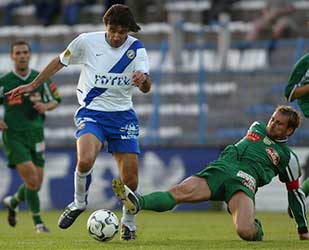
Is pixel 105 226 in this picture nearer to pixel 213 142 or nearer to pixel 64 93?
pixel 213 142

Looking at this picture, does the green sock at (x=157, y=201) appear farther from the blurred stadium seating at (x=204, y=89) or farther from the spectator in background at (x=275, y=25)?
the spectator in background at (x=275, y=25)

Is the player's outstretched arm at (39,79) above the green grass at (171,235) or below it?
above

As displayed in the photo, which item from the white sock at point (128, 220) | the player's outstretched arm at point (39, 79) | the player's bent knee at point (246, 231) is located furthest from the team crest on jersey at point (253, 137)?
the player's outstretched arm at point (39, 79)

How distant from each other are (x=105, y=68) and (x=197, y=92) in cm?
930

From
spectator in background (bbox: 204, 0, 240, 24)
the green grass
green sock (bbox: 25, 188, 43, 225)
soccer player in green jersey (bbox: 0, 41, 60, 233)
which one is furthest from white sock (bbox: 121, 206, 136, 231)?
spectator in background (bbox: 204, 0, 240, 24)

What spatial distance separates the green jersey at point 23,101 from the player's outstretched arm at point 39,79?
3707 millimetres

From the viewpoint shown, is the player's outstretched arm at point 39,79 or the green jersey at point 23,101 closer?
the player's outstretched arm at point 39,79

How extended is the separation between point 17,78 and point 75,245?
198 inches

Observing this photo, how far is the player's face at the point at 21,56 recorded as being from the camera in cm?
1496

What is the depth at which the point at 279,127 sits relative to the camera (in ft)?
36.8

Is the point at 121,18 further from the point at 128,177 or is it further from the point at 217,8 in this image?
the point at 217,8

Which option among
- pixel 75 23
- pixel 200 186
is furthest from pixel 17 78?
pixel 75 23

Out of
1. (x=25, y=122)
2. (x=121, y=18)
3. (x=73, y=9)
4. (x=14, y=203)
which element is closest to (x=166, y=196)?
(x=121, y=18)

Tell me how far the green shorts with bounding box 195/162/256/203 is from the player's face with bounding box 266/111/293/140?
0.50 m
